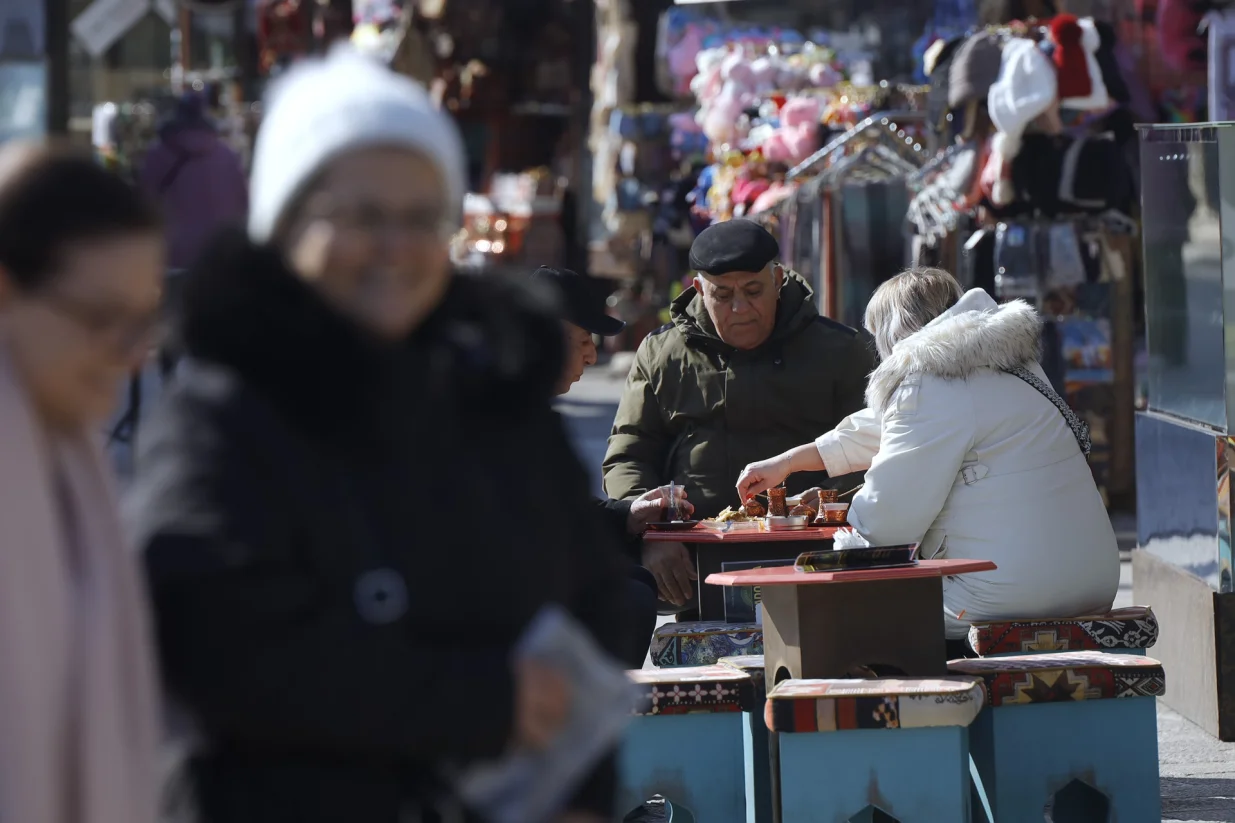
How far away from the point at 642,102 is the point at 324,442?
1325 centimetres

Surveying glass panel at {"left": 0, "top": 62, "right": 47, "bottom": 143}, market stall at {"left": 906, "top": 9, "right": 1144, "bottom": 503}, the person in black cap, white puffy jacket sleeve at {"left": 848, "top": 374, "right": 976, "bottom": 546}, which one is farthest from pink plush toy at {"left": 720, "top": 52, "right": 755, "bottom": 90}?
white puffy jacket sleeve at {"left": 848, "top": 374, "right": 976, "bottom": 546}

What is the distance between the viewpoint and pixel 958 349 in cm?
497

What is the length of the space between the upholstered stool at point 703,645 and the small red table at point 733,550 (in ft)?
0.63

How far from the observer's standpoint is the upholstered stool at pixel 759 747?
466 cm

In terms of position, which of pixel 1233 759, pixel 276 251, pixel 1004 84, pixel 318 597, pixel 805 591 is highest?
pixel 1004 84

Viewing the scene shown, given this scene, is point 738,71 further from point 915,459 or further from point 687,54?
point 915,459

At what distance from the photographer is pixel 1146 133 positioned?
642 cm

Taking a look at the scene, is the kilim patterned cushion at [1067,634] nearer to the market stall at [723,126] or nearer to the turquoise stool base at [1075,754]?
the turquoise stool base at [1075,754]

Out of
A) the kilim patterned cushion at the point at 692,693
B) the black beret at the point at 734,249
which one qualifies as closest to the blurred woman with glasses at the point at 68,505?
the kilim patterned cushion at the point at 692,693

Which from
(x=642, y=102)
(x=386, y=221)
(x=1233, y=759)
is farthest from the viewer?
(x=642, y=102)

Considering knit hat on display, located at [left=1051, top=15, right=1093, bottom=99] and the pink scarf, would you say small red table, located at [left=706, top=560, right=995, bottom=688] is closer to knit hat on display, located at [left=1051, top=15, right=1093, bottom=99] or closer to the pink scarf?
the pink scarf

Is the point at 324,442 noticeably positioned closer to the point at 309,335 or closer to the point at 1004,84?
the point at 309,335

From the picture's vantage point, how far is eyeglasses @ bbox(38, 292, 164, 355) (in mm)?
1854

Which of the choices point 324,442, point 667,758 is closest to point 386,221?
point 324,442
